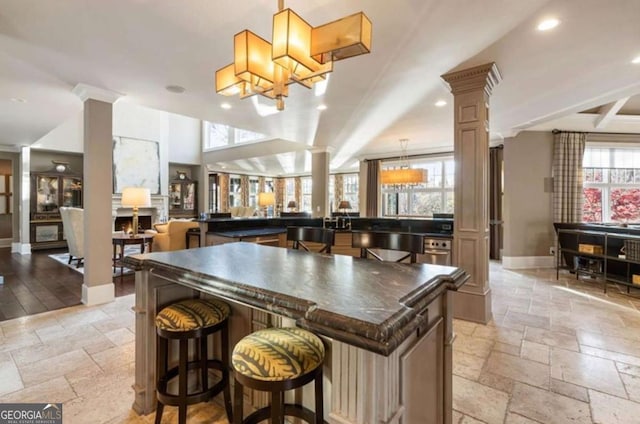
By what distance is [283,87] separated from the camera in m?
1.89

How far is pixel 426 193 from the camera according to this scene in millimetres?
8219

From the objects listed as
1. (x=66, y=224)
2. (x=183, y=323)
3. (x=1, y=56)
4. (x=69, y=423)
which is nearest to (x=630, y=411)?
(x=183, y=323)

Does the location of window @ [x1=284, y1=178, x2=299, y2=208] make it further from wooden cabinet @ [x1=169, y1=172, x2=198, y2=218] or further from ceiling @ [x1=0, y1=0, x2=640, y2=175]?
ceiling @ [x1=0, y1=0, x2=640, y2=175]

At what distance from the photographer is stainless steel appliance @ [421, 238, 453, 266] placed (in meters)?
3.38

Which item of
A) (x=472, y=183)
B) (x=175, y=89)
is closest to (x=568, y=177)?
(x=472, y=183)

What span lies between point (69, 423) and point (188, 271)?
124 cm

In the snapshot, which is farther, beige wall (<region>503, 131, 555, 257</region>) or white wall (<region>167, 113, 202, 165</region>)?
white wall (<region>167, 113, 202, 165</region>)

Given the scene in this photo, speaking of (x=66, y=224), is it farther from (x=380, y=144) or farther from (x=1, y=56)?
(x=380, y=144)

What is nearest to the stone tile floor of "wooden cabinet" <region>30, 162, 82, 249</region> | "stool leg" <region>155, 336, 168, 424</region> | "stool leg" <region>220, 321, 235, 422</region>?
"stool leg" <region>220, 321, 235, 422</region>

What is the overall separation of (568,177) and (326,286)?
672cm

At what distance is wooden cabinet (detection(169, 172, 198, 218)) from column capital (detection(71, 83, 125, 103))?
7.01 metres

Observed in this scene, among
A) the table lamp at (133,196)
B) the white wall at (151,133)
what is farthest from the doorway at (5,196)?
the table lamp at (133,196)

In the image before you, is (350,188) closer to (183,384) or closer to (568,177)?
(568,177)

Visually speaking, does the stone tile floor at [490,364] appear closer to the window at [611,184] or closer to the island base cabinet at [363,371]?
the island base cabinet at [363,371]
